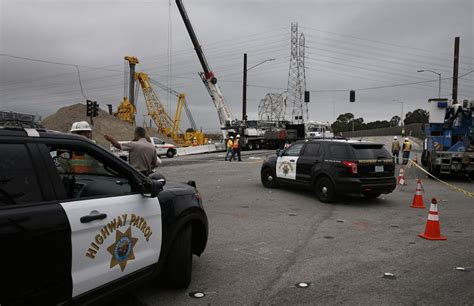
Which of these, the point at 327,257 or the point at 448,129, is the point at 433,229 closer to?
the point at 327,257

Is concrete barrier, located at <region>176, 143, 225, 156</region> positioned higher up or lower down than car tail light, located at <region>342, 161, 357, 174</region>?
lower down

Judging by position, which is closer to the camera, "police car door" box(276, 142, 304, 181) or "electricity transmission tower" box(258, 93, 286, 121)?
"police car door" box(276, 142, 304, 181)

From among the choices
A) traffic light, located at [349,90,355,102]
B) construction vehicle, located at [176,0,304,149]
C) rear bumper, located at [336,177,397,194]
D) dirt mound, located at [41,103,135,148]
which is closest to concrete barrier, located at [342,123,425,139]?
traffic light, located at [349,90,355,102]

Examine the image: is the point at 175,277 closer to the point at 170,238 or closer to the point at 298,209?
the point at 170,238

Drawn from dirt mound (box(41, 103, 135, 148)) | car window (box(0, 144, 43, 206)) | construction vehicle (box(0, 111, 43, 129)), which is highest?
dirt mound (box(41, 103, 135, 148))

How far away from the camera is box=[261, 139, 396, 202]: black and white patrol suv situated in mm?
9602

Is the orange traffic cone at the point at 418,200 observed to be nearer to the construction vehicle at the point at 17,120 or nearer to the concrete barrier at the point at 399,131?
the construction vehicle at the point at 17,120

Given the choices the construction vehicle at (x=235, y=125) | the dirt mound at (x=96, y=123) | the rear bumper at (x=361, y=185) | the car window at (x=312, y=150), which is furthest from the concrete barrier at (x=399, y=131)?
the rear bumper at (x=361, y=185)

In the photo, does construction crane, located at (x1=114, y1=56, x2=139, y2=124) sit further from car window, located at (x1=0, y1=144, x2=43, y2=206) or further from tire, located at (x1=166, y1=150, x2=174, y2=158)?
car window, located at (x1=0, y1=144, x2=43, y2=206)

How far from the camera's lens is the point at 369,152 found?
9922 mm

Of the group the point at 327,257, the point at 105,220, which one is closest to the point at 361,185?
the point at 327,257

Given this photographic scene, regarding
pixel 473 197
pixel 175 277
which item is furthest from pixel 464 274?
pixel 473 197

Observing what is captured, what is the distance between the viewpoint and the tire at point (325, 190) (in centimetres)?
989

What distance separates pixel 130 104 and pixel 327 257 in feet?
158
